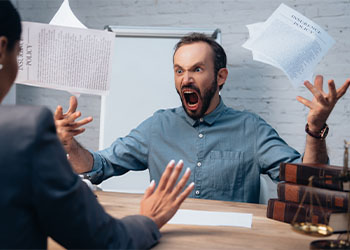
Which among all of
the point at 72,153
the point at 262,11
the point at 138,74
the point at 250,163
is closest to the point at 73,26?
the point at 72,153

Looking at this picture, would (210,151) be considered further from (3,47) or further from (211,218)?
(3,47)

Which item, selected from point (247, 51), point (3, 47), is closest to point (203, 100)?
point (247, 51)

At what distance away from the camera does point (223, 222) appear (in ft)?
3.86

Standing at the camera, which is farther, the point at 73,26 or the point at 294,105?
the point at 294,105

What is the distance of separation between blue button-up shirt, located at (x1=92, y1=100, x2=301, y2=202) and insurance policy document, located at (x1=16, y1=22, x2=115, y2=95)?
0.52 m

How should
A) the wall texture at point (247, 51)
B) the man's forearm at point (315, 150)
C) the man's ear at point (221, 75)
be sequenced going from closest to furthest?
the man's forearm at point (315, 150)
the man's ear at point (221, 75)
the wall texture at point (247, 51)

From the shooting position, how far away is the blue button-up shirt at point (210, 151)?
185 centimetres

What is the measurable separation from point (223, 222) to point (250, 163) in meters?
0.73

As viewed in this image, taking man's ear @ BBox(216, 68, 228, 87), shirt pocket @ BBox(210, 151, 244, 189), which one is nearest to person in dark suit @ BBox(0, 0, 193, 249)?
shirt pocket @ BBox(210, 151, 244, 189)

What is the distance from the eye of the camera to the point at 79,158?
1653 mm

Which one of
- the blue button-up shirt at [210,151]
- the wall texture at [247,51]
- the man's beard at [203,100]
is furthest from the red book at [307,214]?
the wall texture at [247,51]

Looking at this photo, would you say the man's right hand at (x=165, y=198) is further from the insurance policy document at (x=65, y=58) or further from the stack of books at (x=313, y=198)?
the insurance policy document at (x=65, y=58)

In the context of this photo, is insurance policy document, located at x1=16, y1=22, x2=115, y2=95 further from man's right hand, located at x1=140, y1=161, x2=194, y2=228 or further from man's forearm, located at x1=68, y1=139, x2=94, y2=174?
man's right hand, located at x1=140, y1=161, x2=194, y2=228

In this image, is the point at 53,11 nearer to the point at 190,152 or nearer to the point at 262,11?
the point at 262,11
